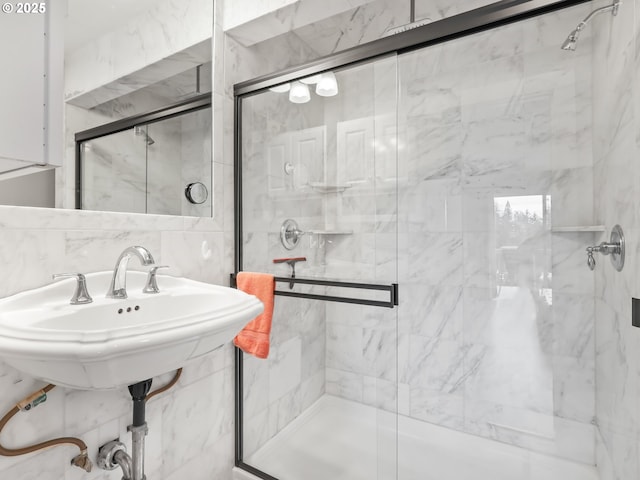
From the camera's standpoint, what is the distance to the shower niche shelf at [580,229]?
4.50ft

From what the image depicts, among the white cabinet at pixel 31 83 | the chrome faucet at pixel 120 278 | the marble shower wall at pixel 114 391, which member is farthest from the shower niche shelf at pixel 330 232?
the white cabinet at pixel 31 83

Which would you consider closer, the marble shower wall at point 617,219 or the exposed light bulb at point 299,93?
the marble shower wall at point 617,219

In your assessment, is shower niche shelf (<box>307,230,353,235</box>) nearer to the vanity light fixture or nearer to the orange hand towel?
the orange hand towel

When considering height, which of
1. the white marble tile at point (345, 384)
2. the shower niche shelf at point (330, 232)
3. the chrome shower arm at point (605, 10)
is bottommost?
the white marble tile at point (345, 384)

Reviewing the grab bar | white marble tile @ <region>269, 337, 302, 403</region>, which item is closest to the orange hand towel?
the grab bar

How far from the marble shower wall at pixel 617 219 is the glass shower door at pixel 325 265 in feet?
2.30

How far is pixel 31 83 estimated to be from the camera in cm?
100

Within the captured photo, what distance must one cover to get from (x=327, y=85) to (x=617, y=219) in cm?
115

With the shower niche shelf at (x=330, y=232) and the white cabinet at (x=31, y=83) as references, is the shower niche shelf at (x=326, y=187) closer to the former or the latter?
the shower niche shelf at (x=330, y=232)

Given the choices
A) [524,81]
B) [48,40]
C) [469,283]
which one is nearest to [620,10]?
[524,81]

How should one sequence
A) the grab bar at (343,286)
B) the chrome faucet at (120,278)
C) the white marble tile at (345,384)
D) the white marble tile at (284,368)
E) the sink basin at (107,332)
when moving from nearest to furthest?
the sink basin at (107,332), the chrome faucet at (120,278), the grab bar at (343,286), the white marble tile at (284,368), the white marble tile at (345,384)

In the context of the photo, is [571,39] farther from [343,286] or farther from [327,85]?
[343,286]

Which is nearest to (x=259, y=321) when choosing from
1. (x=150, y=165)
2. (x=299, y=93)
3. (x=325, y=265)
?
(x=325, y=265)

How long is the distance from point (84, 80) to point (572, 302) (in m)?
2.09
